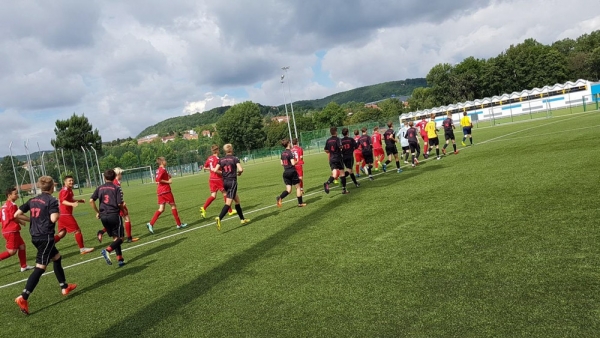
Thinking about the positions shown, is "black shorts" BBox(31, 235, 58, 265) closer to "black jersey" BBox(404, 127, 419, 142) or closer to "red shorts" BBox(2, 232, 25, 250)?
"red shorts" BBox(2, 232, 25, 250)

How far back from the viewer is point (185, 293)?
5758 millimetres

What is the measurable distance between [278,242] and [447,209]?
343 centimetres

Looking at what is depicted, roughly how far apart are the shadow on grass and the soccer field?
26 millimetres

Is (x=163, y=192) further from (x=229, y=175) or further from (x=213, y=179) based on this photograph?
(x=229, y=175)

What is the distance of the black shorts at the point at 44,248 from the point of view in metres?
6.45

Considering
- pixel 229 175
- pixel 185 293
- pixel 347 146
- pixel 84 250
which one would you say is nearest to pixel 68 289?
pixel 185 293

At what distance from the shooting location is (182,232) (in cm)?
1110

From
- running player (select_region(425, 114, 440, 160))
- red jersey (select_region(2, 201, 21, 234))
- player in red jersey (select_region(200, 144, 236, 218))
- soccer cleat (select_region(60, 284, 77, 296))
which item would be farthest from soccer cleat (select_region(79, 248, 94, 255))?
running player (select_region(425, 114, 440, 160))

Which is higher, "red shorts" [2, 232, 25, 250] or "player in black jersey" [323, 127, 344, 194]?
"player in black jersey" [323, 127, 344, 194]

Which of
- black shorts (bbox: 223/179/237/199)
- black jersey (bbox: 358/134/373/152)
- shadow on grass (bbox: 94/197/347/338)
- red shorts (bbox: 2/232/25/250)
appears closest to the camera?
shadow on grass (bbox: 94/197/347/338)

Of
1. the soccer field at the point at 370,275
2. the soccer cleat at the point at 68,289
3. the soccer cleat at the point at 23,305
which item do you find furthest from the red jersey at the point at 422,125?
the soccer cleat at the point at 23,305

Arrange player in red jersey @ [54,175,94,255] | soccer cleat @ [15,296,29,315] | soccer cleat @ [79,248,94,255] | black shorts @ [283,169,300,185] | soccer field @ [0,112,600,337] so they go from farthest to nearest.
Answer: black shorts @ [283,169,300,185] → soccer cleat @ [79,248,94,255] → player in red jersey @ [54,175,94,255] → soccer cleat @ [15,296,29,315] → soccer field @ [0,112,600,337]

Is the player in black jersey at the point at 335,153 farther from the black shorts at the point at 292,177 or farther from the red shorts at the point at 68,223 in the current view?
the red shorts at the point at 68,223

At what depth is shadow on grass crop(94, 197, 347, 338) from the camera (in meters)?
4.83
